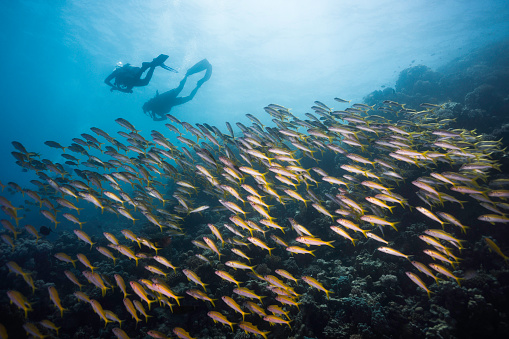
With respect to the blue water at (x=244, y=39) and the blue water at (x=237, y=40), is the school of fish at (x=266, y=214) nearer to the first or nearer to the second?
the blue water at (x=237, y=40)

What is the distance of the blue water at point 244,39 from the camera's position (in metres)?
28.6

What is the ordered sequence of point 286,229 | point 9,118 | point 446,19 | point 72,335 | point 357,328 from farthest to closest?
point 9,118
point 446,19
point 286,229
point 72,335
point 357,328

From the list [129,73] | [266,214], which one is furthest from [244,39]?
[266,214]

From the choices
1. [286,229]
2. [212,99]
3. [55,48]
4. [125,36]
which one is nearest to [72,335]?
[286,229]

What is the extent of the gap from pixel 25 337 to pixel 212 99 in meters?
69.6

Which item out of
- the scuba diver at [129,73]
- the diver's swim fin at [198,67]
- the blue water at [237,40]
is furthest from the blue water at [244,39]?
the scuba diver at [129,73]

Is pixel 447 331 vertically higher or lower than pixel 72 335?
lower

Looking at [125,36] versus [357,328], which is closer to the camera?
[357,328]

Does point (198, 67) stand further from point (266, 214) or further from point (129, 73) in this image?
point (266, 214)

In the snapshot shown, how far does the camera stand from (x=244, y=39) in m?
34.5

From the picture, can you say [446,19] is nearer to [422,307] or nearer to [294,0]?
[294,0]

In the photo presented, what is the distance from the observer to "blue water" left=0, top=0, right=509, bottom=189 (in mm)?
28562

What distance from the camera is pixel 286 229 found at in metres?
8.41

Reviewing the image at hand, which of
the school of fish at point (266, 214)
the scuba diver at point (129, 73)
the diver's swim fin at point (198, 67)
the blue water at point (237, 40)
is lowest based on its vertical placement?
the school of fish at point (266, 214)
